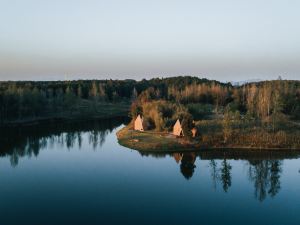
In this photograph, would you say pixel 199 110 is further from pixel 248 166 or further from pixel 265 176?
pixel 265 176

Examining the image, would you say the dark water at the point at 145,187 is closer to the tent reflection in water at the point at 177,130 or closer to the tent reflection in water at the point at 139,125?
the tent reflection in water at the point at 177,130

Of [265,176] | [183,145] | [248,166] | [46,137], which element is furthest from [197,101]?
[265,176]

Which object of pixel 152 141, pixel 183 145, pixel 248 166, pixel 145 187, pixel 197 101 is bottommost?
pixel 145 187

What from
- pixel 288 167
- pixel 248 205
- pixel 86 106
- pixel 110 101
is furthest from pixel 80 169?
pixel 110 101

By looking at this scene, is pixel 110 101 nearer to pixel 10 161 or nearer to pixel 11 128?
pixel 11 128

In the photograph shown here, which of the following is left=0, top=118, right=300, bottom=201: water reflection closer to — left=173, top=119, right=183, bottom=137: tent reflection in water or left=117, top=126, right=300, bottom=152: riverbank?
left=117, top=126, right=300, bottom=152: riverbank

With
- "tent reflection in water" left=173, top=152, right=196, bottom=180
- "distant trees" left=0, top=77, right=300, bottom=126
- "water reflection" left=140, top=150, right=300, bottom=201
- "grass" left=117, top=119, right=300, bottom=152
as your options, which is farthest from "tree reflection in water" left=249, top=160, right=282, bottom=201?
"distant trees" left=0, top=77, right=300, bottom=126
